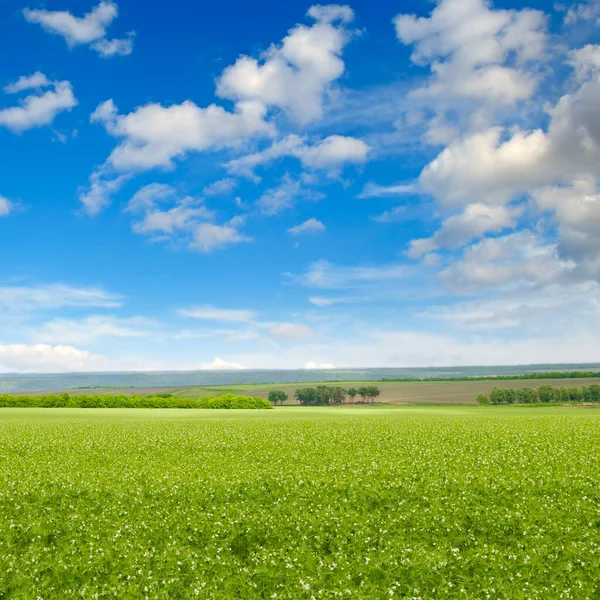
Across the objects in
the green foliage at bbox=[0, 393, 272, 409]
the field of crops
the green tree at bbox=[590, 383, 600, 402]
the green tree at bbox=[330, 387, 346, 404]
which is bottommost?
the green tree at bbox=[330, 387, 346, 404]

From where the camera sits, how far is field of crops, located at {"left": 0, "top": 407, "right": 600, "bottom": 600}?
1384cm

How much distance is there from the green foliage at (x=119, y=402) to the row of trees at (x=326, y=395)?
150 ft

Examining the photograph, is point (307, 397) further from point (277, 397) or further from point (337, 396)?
point (277, 397)

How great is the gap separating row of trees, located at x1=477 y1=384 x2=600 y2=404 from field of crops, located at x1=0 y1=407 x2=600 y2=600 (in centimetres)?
9525

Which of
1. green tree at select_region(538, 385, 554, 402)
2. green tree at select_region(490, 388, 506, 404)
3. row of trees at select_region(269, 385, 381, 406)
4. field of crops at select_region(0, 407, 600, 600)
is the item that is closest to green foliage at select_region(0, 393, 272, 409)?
row of trees at select_region(269, 385, 381, 406)

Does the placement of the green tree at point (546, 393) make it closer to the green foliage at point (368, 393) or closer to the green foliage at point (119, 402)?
the green foliage at point (368, 393)

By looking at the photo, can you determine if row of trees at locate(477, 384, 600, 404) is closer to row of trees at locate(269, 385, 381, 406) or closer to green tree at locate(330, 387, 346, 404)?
row of trees at locate(269, 385, 381, 406)

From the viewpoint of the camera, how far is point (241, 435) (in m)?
30.7

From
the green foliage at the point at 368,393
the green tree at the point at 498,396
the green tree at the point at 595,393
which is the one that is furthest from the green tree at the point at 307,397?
the green tree at the point at 595,393

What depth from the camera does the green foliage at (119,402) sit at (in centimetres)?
8394

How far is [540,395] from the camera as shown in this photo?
368 feet

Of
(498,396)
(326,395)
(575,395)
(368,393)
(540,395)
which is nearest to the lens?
(575,395)

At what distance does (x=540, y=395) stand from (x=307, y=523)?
11185 centimetres

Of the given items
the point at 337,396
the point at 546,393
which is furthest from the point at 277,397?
the point at 546,393
